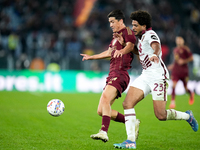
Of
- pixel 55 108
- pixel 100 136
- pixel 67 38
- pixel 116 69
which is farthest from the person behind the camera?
pixel 67 38

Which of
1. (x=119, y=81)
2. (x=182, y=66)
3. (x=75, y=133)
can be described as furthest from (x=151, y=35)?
(x=182, y=66)

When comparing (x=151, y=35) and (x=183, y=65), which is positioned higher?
(x=183, y=65)

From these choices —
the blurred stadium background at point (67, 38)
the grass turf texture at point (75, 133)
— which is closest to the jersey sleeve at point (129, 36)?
the grass turf texture at point (75, 133)

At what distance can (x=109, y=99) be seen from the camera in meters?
5.11

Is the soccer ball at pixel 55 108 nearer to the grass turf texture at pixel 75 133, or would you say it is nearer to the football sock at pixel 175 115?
the grass turf texture at pixel 75 133

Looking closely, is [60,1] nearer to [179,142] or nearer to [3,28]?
[3,28]

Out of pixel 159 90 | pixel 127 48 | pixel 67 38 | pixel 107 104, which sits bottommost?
pixel 107 104

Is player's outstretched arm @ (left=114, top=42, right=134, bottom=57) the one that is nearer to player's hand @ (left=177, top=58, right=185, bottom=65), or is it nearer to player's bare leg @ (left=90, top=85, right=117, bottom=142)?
player's bare leg @ (left=90, top=85, right=117, bottom=142)

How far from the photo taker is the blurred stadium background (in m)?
17.0

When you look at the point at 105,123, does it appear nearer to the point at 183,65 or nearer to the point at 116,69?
the point at 116,69

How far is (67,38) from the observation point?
66.5ft

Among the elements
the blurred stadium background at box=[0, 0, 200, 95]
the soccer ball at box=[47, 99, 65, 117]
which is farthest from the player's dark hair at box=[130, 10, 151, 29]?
the blurred stadium background at box=[0, 0, 200, 95]

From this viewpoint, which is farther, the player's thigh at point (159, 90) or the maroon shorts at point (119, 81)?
the maroon shorts at point (119, 81)

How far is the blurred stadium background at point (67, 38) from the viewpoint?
17.0 meters
